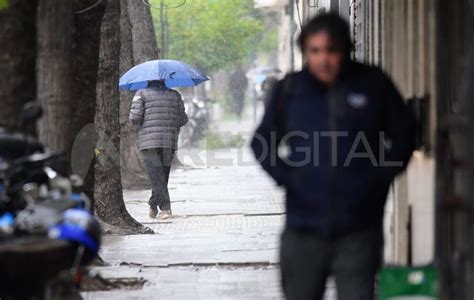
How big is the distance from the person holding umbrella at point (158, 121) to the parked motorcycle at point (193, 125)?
21.7m

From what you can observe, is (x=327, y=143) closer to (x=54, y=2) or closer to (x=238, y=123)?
(x=54, y=2)

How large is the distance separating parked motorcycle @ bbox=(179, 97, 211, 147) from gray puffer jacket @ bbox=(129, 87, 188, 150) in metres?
21.9

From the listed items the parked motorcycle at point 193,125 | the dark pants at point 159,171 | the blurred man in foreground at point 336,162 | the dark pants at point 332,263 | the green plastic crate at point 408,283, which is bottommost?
the parked motorcycle at point 193,125

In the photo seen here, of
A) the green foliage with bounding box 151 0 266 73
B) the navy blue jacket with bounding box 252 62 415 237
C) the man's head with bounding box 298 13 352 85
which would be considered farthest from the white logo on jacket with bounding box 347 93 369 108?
the green foliage with bounding box 151 0 266 73

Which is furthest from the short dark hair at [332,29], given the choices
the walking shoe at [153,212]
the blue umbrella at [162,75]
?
the walking shoe at [153,212]

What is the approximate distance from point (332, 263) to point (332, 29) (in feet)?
3.72

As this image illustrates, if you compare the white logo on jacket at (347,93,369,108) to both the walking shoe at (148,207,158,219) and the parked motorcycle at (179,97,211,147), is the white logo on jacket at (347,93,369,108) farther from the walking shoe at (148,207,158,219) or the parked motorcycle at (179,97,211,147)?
the parked motorcycle at (179,97,211,147)

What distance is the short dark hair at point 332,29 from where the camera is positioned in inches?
261

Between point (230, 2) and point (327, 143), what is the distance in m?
39.0

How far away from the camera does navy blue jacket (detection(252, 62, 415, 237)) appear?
657 cm

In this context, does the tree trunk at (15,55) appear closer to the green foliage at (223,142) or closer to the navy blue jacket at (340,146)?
the navy blue jacket at (340,146)

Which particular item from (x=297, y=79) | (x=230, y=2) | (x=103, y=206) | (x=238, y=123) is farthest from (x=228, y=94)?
(x=297, y=79)

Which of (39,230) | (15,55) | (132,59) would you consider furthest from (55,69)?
(132,59)

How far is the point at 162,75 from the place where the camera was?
18875 millimetres
